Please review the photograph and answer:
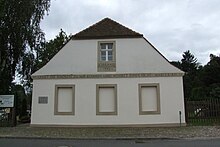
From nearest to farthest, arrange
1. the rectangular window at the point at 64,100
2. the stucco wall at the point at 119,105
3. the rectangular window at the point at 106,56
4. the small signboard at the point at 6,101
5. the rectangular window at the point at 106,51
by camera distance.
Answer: the stucco wall at the point at 119,105 → the small signboard at the point at 6,101 → the rectangular window at the point at 64,100 → the rectangular window at the point at 106,56 → the rectangular window at the point at 106,51

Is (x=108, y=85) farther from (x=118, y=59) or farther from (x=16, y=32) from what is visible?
(x=16, y=32)

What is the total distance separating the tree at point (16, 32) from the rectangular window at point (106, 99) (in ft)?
31.2

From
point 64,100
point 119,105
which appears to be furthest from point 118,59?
point 64,100

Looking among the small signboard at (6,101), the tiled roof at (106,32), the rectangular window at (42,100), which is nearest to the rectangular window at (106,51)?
the tiled roof at (106,32)

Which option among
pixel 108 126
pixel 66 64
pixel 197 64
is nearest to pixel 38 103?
pixel 66 64

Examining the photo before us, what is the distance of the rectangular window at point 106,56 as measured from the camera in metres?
22.4

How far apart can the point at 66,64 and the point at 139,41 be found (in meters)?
5.52

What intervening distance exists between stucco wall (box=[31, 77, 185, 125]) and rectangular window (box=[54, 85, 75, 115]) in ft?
0.75

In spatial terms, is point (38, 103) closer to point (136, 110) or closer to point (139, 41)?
point (136, 110)

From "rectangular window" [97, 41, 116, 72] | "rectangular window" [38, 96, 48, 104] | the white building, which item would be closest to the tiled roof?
the white building

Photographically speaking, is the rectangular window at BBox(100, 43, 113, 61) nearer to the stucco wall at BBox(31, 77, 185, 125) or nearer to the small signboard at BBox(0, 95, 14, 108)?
the stucco wall at BBox(31, 77, 185, 125)

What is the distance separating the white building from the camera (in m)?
21.6

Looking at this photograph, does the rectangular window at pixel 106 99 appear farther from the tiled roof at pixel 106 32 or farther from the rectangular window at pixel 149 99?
the tiled roof at pixel 106 32

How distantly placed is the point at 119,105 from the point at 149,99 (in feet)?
6.95
